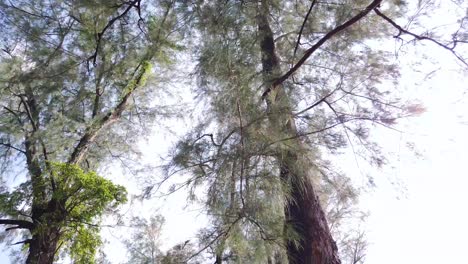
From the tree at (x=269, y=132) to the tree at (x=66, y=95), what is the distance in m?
1.04

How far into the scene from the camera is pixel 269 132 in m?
2.19

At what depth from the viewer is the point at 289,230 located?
212 cm

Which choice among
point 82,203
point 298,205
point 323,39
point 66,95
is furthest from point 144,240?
point 323,39

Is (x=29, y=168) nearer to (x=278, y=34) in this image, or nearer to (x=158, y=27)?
(x=158, y=27)

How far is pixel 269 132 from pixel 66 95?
3.03 m

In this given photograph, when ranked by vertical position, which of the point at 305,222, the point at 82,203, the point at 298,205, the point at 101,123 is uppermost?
the point at 101,123

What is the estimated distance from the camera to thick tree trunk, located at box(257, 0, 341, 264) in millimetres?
2215

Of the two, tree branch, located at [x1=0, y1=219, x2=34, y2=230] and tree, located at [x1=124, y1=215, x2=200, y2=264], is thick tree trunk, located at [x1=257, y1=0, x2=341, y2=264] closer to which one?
tree, located at [x1=124, y1=215, x2=200, y2=264]

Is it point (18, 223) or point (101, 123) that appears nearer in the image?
point (18, 223)

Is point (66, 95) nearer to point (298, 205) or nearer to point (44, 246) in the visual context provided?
point (44, 246)

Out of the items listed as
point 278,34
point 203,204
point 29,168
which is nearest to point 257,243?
point 203,204

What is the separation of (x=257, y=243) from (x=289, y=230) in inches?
7.7

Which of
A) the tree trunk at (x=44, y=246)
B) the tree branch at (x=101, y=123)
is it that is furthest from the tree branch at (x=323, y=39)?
the tree trunk at (x=44, y=246)

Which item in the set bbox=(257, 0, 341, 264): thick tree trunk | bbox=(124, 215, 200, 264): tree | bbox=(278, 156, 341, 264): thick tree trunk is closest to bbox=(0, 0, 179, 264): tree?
bbox=(124, 215, 200, 264): tree
